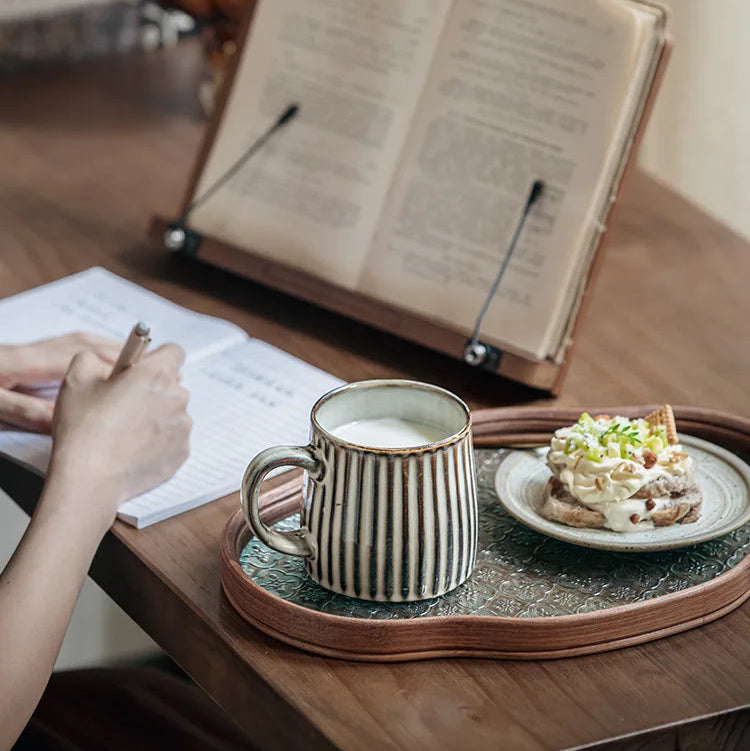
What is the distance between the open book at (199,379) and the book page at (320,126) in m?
0.11

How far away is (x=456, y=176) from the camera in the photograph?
3.64 feet

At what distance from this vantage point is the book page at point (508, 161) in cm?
103

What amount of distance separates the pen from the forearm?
4.4 inches

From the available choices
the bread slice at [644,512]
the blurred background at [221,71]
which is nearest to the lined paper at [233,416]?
the bread slice at [644,512]

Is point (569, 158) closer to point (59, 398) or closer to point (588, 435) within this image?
point (588, 435)

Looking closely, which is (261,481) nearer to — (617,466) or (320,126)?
(617,466)

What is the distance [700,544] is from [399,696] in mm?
242

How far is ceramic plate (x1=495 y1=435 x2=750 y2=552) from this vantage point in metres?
0.78

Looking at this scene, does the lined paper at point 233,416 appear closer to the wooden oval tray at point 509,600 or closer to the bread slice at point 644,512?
the wooden oval tray at point 509,600

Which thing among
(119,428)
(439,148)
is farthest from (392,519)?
(439,148)

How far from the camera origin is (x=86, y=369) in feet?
3.11

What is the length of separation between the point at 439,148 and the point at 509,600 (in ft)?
1.63

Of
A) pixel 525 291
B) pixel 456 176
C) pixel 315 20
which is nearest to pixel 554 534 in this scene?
pixel 525 291

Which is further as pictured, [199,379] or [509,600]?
[199,379]
